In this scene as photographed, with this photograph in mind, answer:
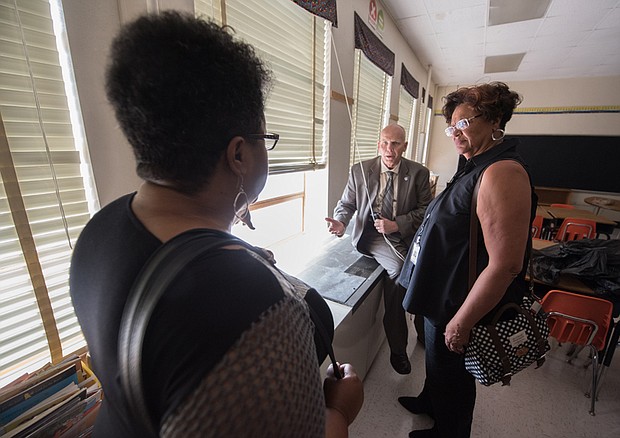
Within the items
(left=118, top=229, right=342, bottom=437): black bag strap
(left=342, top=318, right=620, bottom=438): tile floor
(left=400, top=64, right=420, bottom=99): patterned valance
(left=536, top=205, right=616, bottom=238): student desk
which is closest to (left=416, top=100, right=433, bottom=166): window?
(left=400, top=64, right=420, bottom=99): patterned valance

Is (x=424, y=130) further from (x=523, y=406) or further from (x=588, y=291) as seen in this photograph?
(x=523, y=406)

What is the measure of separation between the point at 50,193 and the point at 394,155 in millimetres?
1821

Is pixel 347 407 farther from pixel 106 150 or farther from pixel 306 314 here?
pixel 106 150

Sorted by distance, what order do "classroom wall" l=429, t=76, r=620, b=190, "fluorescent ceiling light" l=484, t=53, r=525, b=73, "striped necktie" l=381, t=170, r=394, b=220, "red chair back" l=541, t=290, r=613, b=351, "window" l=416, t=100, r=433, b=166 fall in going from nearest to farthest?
"red chair back" l=541, t=290, r=613, b=351 → "striped necktie" l=381, t=170, r=394, b=220 → "fluorescent ceiling light" l=484, t=53, r=525, b=73 → "classroom wall" l=429, t=76, r=620, b=190 → "window" l=416, t=100, r=433, b=166

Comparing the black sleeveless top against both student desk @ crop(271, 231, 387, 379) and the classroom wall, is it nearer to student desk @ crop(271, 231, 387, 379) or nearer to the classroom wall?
student desk @ crop(271, 231, 387, 379)

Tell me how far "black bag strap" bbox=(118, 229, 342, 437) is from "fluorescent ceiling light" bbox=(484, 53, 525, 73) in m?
5.88

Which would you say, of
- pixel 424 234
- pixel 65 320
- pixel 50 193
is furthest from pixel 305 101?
pixel 65 320

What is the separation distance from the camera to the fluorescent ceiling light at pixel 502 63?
4447 millimetres

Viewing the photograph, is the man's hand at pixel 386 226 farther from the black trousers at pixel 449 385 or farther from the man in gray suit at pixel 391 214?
the black trousers at pixel 449 385

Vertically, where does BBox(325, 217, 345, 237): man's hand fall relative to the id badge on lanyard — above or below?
Result: below

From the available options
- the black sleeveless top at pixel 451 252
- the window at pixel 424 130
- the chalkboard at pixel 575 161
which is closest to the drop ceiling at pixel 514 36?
the window at pixel 424 130

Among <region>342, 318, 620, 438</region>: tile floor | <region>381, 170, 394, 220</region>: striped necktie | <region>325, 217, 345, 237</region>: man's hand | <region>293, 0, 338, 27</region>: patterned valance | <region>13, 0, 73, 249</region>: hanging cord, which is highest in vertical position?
<region>293, 0, 338, 27</region>: patterned valance

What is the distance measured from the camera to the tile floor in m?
1.55

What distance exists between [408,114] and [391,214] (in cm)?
365
